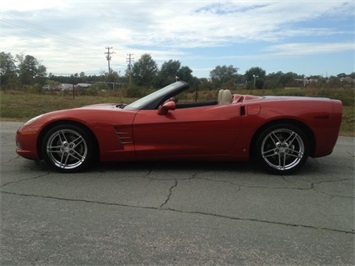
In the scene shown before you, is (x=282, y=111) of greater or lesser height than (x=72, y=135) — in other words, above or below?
above

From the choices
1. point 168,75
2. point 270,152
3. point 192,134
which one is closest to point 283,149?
point 270,152

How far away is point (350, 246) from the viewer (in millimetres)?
2846

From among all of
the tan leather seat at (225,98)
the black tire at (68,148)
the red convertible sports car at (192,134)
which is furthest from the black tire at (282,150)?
the black tire at (68,148)

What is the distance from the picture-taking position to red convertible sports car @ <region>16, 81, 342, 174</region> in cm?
477

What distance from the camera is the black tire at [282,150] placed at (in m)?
4.79

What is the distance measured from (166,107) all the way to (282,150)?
158cm

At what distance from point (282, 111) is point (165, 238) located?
2550mm

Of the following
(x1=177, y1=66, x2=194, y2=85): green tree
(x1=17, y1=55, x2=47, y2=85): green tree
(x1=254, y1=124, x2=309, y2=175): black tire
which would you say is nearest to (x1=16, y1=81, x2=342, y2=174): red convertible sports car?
(x1=254, y1=124, x2=309, y2=175): black tire

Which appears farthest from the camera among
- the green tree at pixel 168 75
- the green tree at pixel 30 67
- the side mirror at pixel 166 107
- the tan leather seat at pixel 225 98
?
the green tree at pixel 30 67

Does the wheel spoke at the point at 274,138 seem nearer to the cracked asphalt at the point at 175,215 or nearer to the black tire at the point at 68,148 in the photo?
the cracked asphalt at the point at 175,215

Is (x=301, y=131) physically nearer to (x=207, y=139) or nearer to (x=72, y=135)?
(x=207, y=139)

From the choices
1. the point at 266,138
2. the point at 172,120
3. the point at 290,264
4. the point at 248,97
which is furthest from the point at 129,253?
the point at 248,97

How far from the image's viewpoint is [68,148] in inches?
190

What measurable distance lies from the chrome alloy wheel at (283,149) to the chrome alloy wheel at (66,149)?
2309 millimetres
